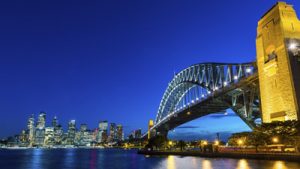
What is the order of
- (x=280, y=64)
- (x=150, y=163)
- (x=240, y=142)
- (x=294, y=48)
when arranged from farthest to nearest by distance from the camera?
1. (x=150, y=163)
2. (x=240, y=142)
3. (x=280, y=64)
4. (x=294, y=48)

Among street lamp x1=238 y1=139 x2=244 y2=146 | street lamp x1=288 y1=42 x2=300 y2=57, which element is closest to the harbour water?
street lamp x1=238 y1=139 x2=244 y2=146

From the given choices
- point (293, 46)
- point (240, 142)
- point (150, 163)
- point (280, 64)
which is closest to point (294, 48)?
point (293, 46)

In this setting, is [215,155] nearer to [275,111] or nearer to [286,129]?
[275,111]

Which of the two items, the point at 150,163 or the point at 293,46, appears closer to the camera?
the point at 293,46

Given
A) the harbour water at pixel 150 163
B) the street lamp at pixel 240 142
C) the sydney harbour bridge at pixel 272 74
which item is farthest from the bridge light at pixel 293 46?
the street lamp at pixel 240 142

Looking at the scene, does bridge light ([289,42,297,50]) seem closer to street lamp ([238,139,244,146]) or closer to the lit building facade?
the lit building facade

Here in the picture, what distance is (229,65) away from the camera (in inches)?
1930

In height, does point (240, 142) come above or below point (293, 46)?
below

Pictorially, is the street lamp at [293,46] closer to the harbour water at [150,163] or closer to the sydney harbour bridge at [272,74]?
the sydney harbour bridge at [272,74]

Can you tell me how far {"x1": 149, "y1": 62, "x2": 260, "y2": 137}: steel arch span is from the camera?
42.0 m

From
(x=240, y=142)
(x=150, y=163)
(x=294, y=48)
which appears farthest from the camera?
(x=150, y=163)

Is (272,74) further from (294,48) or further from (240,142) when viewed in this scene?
(240,142)

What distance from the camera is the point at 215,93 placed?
Result: 4991 cm

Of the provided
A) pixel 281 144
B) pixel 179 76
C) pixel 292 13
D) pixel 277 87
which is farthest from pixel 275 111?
pixel 179 76
